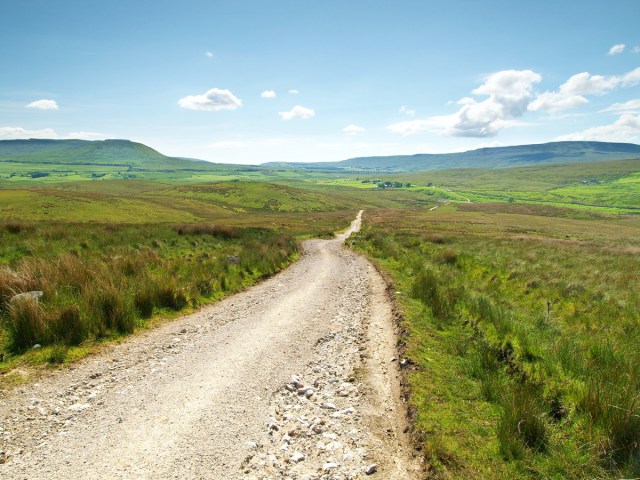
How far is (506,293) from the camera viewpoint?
15.2 m

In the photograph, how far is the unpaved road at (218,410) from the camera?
16.2ft

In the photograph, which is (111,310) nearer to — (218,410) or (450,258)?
(218,410)

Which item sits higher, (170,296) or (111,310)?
(111,310)

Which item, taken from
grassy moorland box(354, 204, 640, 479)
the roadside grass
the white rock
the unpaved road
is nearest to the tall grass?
the roadside grass

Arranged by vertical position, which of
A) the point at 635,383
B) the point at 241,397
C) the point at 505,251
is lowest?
the point at 505,251

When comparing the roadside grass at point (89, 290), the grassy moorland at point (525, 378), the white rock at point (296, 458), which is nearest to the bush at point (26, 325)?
the roadside grass at point (89, 290)

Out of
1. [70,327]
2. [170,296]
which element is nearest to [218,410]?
[70,327]

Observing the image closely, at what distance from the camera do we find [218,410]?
6.16 metres

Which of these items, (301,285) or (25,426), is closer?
(25,426)

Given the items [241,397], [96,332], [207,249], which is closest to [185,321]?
[96,332]

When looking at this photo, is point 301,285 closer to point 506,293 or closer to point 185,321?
point 185,321

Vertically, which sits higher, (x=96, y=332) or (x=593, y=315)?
(x=96, y=332)

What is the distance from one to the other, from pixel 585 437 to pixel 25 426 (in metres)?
8.73

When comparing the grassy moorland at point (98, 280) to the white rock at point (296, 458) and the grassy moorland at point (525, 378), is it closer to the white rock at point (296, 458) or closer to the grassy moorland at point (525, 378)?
the white rock at point (296, 458)
